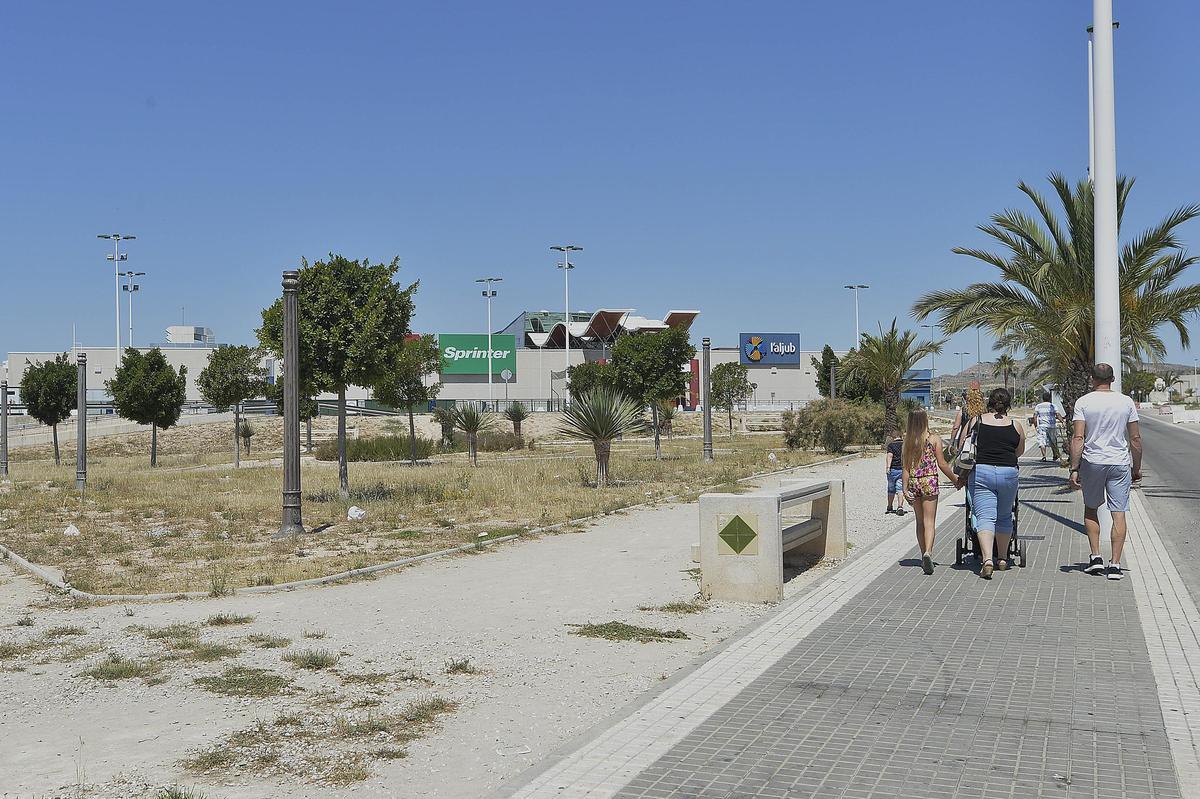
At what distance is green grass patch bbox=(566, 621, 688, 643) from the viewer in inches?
280

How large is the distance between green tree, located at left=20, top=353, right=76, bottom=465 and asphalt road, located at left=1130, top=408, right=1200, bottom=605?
112 feet

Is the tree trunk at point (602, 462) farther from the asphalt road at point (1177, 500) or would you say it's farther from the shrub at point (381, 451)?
the shrub at point (381, 451)

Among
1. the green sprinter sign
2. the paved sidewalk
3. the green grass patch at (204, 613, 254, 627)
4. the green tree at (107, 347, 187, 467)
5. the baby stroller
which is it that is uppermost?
the green sprinter sign

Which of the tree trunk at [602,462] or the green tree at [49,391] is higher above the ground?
the green tree at [49,391]

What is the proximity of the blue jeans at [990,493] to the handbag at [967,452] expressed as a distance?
1.91 feet

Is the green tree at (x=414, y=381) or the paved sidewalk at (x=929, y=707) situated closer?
the paved sidewalk at (x=929, y=707)

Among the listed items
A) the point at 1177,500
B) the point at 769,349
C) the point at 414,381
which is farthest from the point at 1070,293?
the point at 769,349

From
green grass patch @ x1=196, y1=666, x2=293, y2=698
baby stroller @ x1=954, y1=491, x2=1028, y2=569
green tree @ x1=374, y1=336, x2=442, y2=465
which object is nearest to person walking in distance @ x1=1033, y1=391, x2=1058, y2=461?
baby stroller @ x1=954, y1=491, x2=1028, y2=569

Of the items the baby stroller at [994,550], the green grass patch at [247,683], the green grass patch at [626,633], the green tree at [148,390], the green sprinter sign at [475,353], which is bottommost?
the green grass patch at [626,633]

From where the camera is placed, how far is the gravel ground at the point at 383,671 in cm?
448

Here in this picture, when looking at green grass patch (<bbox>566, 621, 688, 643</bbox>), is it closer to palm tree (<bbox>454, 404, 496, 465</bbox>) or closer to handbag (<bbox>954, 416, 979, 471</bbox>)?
handbag (<bbox>954, 416, 979, 471</bbox>)

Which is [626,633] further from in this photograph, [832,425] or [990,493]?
[832,425]

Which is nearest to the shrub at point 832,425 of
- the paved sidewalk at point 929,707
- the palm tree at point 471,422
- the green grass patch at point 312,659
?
the palm tree at point 471,422

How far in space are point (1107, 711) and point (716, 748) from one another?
2049mm
